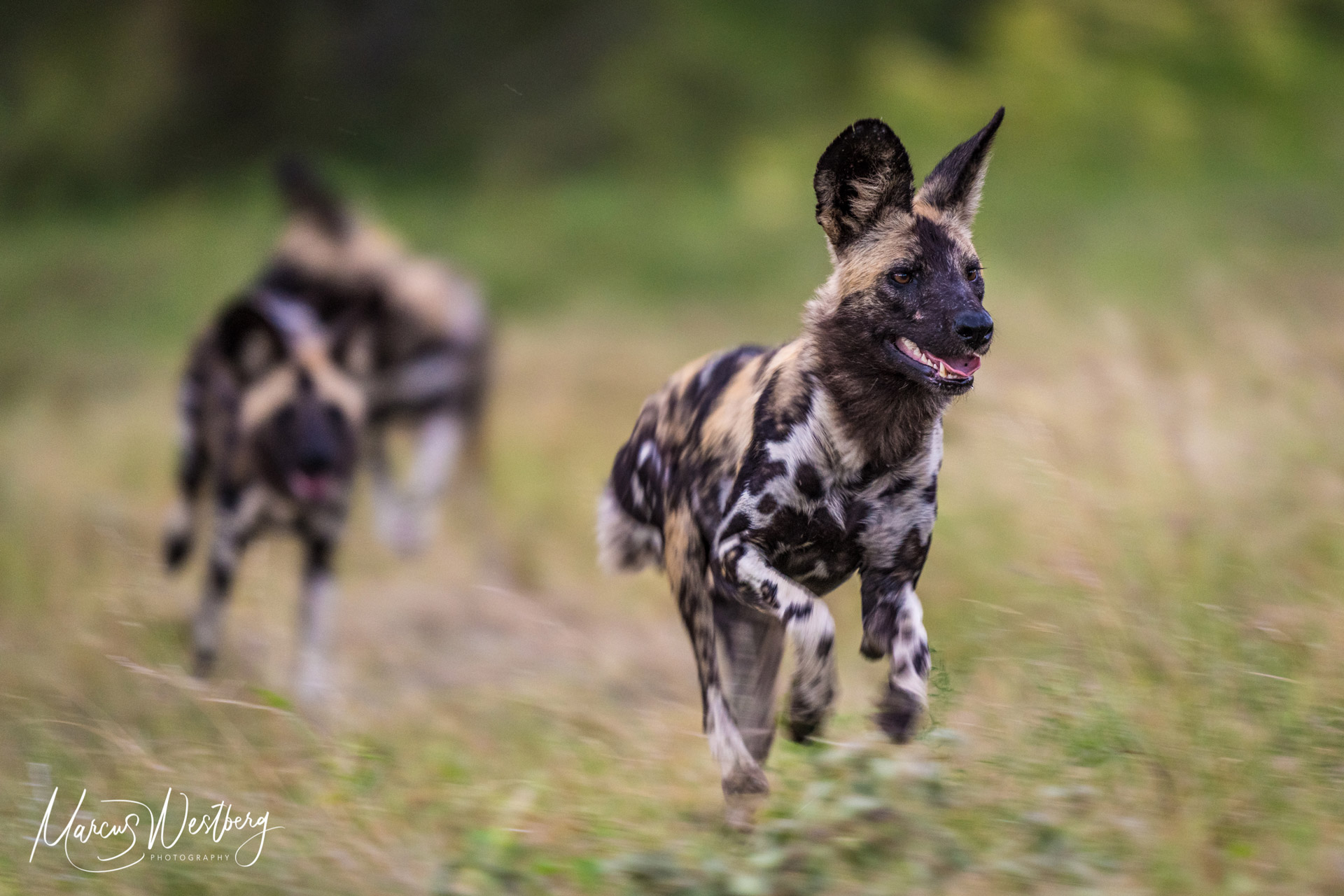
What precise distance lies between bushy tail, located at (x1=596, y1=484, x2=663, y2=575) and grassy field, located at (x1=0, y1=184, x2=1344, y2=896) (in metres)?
0.45

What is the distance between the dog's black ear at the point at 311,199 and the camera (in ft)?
25.0

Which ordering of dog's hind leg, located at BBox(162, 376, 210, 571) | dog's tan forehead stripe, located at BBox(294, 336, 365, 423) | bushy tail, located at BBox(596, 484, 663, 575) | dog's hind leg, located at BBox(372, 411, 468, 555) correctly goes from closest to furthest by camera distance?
1. bushy tail, located at BBox(596, 484, 663, 575)
2. dog's tan forehead stripe, located at BBox(294, 336, 365, 423)
3. dog's hind leg, located at BBox(162, 376, 210, 571)
4. dog's hind leg, located at BBox(372, 411, 468, 555)

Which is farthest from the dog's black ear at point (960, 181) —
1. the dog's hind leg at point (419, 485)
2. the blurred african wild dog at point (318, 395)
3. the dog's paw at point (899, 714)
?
the dog's hind leg at point (419, 485)

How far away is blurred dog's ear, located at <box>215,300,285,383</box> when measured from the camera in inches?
250

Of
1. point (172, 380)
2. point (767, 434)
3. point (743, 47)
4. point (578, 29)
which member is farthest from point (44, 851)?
point (578, 29)

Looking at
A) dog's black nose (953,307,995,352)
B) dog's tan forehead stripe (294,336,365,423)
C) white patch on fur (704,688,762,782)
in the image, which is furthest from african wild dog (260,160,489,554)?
dog's black nose (953,307,995,352)

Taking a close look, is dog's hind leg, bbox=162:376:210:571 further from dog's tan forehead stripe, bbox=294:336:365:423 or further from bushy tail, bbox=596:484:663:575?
bushy tail, bbox=596:484:663:575

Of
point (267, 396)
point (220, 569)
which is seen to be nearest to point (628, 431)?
point (267, 396)

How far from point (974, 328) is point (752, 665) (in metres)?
1.05

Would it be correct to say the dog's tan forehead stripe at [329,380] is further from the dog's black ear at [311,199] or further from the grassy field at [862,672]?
the dog's black ear at [311,199]

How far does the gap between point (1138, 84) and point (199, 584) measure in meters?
9.73

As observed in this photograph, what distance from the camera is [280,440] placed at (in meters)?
6.18

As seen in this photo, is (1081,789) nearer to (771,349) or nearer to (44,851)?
(771,349)

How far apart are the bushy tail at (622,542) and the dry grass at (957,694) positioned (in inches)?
21.0
